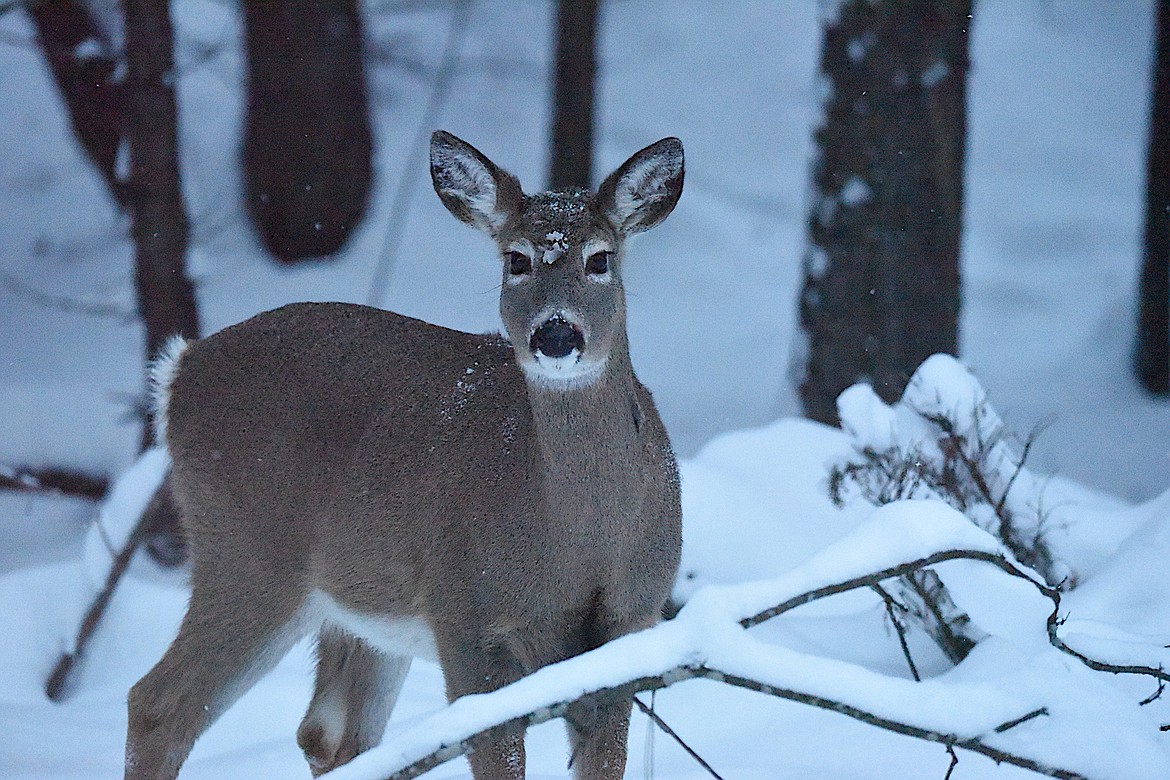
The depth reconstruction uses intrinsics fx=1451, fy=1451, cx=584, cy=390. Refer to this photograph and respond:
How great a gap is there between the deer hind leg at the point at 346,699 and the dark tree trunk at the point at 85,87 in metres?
5.88

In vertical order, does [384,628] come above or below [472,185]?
below

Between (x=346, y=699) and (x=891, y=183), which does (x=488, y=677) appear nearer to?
(x=346, y=699)

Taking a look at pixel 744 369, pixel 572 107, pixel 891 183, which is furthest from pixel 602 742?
pixel 572 107

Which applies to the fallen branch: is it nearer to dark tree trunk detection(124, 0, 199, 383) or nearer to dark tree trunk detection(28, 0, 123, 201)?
dark tree trunk detection(124, 0, 199, 383)

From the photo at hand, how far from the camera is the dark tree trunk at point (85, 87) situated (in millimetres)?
9781

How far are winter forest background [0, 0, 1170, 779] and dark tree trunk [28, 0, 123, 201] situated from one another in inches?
5.5

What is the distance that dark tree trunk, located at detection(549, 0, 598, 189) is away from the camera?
12.3 meters

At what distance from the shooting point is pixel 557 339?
3465 mm

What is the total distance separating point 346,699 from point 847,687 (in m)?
2.32

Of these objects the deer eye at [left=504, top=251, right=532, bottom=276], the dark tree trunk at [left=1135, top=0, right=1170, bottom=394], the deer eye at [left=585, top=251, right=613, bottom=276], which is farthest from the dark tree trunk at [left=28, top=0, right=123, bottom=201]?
the dark tree trunk at [left=1135, top=0, right=1170, bottom=394]

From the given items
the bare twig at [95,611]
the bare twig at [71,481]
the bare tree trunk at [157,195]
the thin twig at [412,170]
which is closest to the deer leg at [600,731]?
the bare twig at [95,611]

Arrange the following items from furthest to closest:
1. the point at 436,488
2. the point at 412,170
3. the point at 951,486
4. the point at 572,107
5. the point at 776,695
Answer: the point at 412,170, the point at 572,107, the point at 951,486, the point at 436,488, the point at 776,695

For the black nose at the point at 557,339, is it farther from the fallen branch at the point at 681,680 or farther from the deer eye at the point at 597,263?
the fallen branch at the point at 681,680

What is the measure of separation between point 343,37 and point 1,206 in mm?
3878
